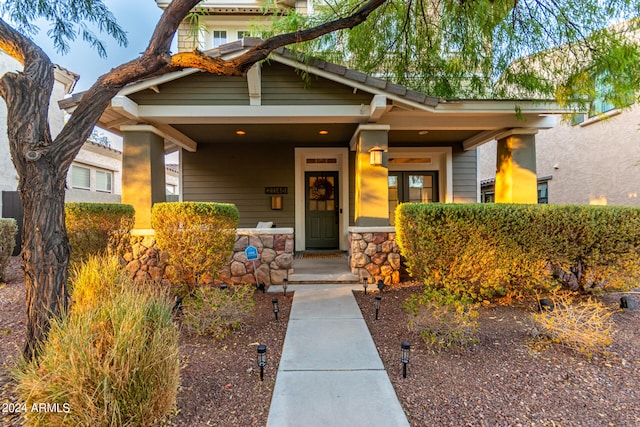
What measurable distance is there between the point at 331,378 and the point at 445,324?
4.07ft

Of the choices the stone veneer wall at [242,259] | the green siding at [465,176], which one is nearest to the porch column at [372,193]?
the stone veneer wall at [242,259]

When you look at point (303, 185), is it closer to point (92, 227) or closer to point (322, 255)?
point (322, 255)

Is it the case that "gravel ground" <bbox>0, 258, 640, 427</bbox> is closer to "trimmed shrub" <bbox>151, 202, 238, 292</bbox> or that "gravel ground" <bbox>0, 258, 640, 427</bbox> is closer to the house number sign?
"trimmed shrub" <bbox>151, 202, 238, 292</bbox>

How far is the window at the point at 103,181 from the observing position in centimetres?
1280

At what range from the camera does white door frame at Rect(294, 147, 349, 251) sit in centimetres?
761

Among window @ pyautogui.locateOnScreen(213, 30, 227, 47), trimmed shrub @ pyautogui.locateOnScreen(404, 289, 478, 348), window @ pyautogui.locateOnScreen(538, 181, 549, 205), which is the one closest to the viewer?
trimmed shrub @ pyautogui.locateOnScreen(404, 289, 478, 348)

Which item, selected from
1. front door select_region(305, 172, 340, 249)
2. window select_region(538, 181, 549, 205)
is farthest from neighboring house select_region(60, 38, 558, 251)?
window select_region(538, 181, 549, 205)

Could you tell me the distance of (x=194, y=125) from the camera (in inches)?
233

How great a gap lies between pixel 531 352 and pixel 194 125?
238 inches

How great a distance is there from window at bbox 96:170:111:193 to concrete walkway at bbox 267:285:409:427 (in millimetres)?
12706

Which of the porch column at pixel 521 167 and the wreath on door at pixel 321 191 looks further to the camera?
the wreath on door at pixel 321 191

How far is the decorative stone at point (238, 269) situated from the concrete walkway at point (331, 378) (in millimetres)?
1554

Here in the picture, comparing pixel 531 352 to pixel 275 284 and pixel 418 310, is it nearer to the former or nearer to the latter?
pixel 418 310

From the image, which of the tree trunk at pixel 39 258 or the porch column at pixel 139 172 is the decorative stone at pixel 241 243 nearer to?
the porch column at pixel 139 172
